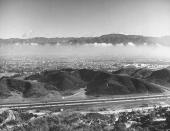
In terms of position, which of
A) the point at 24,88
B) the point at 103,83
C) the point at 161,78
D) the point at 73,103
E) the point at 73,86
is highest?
the point at 103,83

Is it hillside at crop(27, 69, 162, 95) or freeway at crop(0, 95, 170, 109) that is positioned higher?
hillside at crop(27, 69, 162, 95)

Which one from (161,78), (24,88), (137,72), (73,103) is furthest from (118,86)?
(137,72)

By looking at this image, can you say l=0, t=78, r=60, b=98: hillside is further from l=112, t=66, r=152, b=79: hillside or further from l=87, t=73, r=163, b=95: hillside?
l=112, t=66, r=152, b=79: hillside

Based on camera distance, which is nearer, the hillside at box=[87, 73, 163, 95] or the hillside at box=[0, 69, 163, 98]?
the hillside at box=[0, 69, 163, 98]

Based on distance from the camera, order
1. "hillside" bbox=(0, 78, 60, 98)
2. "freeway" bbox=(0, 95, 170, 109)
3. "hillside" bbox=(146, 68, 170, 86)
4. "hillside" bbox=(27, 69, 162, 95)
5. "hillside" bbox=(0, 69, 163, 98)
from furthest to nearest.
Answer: "hillside" bbox=(146, 68, 170, 86) → "hillside" bbox=(27, 69, 162, 95) → "hillside" bbox=(0, 69, 163, 98) → "hillside" bbox=(0, 78, 60, 98) → "freeway" bbox=(0, 95, 170, 109)

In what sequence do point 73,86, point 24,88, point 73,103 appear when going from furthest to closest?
point 73,86 → point 24,88 → point 73,103

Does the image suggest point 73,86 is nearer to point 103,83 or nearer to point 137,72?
point 103,83

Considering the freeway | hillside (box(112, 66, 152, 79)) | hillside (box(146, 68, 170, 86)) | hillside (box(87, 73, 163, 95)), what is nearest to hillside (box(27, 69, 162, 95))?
hillside (box(87, 73, 163, 95))

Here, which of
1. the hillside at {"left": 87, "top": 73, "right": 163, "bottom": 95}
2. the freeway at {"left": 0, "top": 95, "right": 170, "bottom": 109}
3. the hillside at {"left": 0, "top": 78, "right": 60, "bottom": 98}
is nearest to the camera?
the freeway at {"left": 0, "top": 95, "right": 170, "bottom": 109}

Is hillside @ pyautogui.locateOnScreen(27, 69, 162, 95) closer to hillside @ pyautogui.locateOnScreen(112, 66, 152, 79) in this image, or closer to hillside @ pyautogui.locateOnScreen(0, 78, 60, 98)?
hillside @ pyautogui.locateOnScreen(0, 78, 60, 98)

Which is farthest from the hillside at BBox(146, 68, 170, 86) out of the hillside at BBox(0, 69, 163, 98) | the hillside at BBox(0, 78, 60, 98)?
the hillside at BBox(0, 78, 60, 98)

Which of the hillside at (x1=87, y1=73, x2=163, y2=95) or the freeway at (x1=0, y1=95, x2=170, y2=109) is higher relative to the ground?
the hillside at (x1=87, y1=73, x2=163, y2=95)
